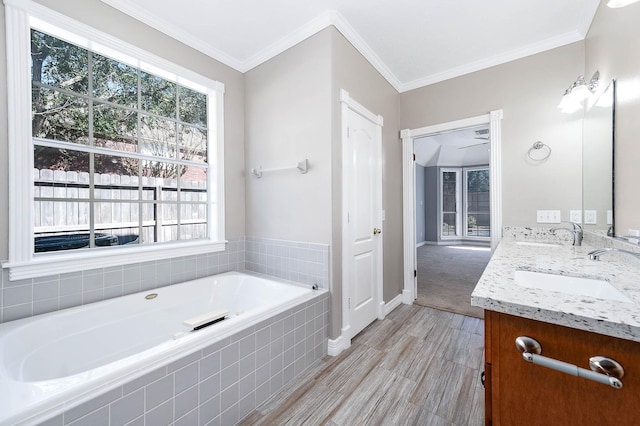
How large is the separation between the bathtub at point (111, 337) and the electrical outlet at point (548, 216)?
2.13m

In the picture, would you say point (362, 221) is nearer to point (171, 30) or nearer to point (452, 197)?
point (171, 30)

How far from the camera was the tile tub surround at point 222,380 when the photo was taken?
1.03 metres

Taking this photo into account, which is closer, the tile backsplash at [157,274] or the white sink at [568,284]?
the white sink at [568,284]

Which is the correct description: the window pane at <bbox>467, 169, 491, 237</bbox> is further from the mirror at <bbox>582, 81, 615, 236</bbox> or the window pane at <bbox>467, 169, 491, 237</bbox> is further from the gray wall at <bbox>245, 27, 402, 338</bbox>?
the gray wall at <bbox>245, 27, 402, 338</bbox>

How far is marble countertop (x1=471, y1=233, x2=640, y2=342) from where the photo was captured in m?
0.64

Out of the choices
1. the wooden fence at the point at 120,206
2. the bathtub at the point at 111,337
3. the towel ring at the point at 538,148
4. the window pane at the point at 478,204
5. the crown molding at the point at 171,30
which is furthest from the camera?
the window pane at the point at 478,204

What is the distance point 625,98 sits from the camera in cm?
147

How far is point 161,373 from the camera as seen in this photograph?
1143 millimetres

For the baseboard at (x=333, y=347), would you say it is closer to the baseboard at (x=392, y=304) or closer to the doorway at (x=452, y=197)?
the baseboard at (x=392, y=304)

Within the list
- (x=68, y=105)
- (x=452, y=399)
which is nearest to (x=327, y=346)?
(x=452, y=399)

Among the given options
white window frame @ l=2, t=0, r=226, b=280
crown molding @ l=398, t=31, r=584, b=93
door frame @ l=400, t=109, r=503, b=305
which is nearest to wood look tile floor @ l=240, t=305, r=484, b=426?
door frame @ l=400, t=109, r=503, b=305

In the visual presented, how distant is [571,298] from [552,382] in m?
0.25

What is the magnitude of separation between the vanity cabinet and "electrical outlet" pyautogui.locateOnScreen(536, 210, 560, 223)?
217 cm

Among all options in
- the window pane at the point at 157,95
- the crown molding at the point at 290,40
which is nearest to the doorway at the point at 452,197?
the crown molding at the point at 290,40
